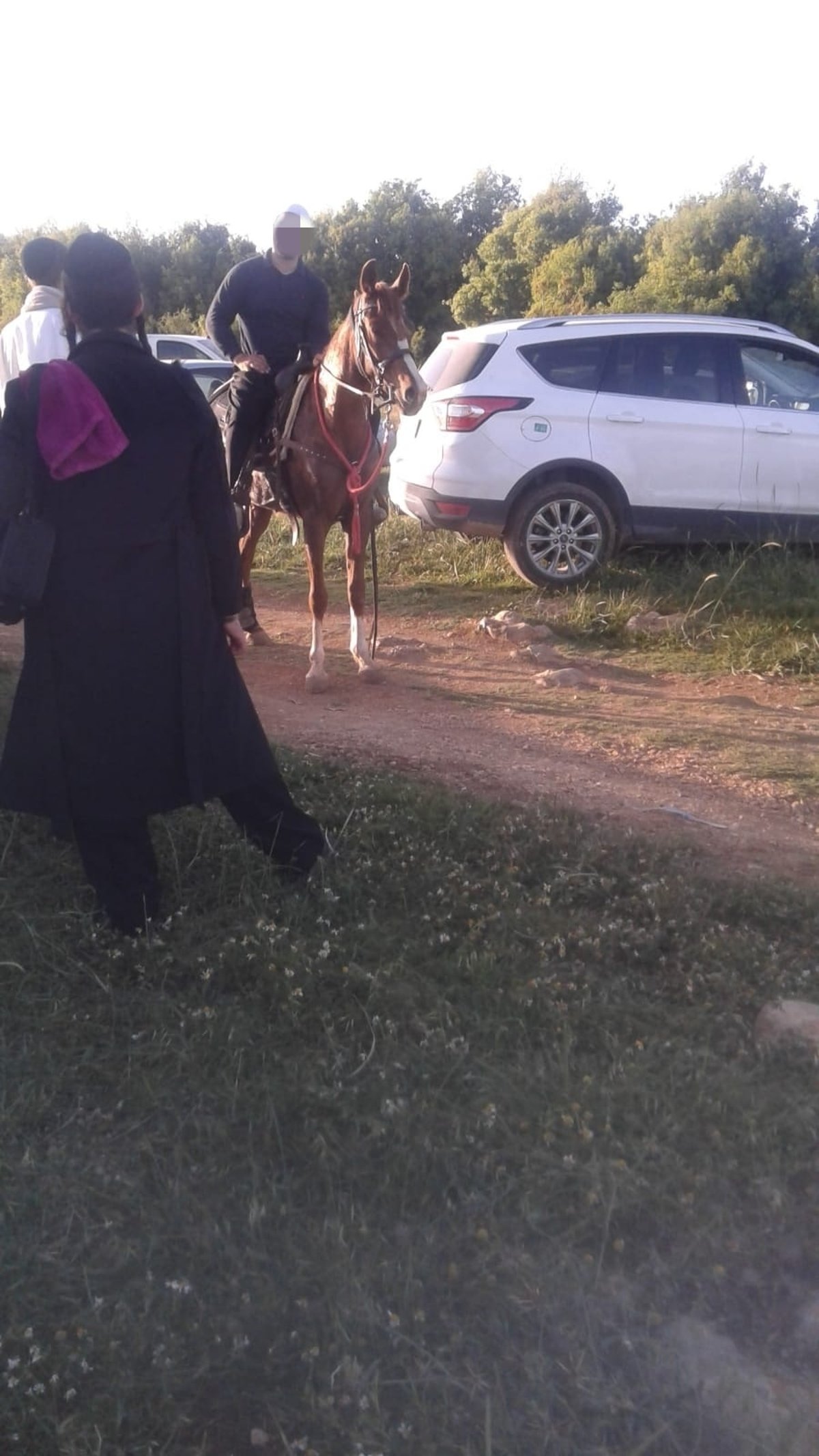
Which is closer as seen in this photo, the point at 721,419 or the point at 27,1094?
the point at 27,1094

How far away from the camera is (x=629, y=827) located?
5164 millimetres

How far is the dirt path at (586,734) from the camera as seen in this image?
5414 mm

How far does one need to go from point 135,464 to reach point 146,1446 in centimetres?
248

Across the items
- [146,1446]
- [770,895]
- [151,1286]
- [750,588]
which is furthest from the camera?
[750,588]

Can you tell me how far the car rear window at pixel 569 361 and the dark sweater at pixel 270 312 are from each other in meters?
2.32

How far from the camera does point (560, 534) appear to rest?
9.73 meters

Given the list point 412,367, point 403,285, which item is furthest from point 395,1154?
point 403,285

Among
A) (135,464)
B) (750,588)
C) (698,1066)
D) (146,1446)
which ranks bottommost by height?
(146,1446)

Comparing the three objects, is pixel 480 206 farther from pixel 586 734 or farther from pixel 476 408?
pixel 586 734

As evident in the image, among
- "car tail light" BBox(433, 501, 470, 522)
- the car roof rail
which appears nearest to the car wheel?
"car tail light" BBox(433, 501, 470, 522)

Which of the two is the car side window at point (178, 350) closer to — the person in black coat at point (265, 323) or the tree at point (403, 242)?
the person in black coat at point (265, 323)

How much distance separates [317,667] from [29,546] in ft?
12.9

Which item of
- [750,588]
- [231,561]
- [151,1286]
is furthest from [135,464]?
[750,588]

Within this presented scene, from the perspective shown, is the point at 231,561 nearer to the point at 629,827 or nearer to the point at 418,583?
the point at 629,827
